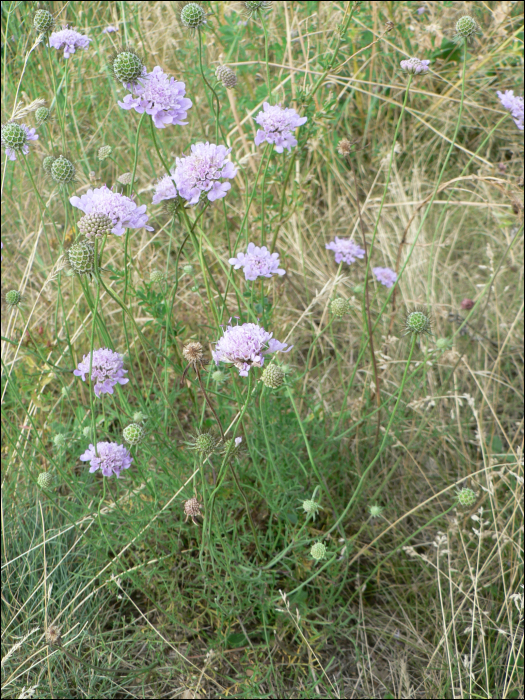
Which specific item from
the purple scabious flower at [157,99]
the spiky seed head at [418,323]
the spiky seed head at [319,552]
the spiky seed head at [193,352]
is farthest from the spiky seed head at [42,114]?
the spiky seed head at [319,552]

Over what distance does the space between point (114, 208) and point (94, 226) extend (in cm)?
9

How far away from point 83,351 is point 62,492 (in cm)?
64

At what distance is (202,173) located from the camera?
4.91ft

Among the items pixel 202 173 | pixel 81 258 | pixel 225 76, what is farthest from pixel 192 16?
pixel 81 258

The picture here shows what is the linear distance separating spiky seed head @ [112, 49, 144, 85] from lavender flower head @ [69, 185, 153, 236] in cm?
28

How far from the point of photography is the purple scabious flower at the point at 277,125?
1713mm

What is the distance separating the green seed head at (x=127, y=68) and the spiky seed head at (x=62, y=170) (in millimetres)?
411

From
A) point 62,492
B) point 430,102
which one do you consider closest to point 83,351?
point 62,492

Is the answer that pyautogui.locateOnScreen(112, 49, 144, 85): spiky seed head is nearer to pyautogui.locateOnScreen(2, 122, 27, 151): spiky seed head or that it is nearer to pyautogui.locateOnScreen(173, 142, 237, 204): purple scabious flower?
pyautogui.locateOnScreen(173, 142, 237, 204): purple scabious flower

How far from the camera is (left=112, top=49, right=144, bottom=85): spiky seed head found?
4.72 feet

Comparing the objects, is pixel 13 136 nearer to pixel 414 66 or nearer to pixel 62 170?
pixel 62 170

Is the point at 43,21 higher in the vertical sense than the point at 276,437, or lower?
higher

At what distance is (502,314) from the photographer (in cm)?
291

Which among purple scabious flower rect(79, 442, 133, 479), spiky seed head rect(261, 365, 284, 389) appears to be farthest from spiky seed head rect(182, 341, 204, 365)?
purple scabious flower rect(79, 442, 133, 479)
